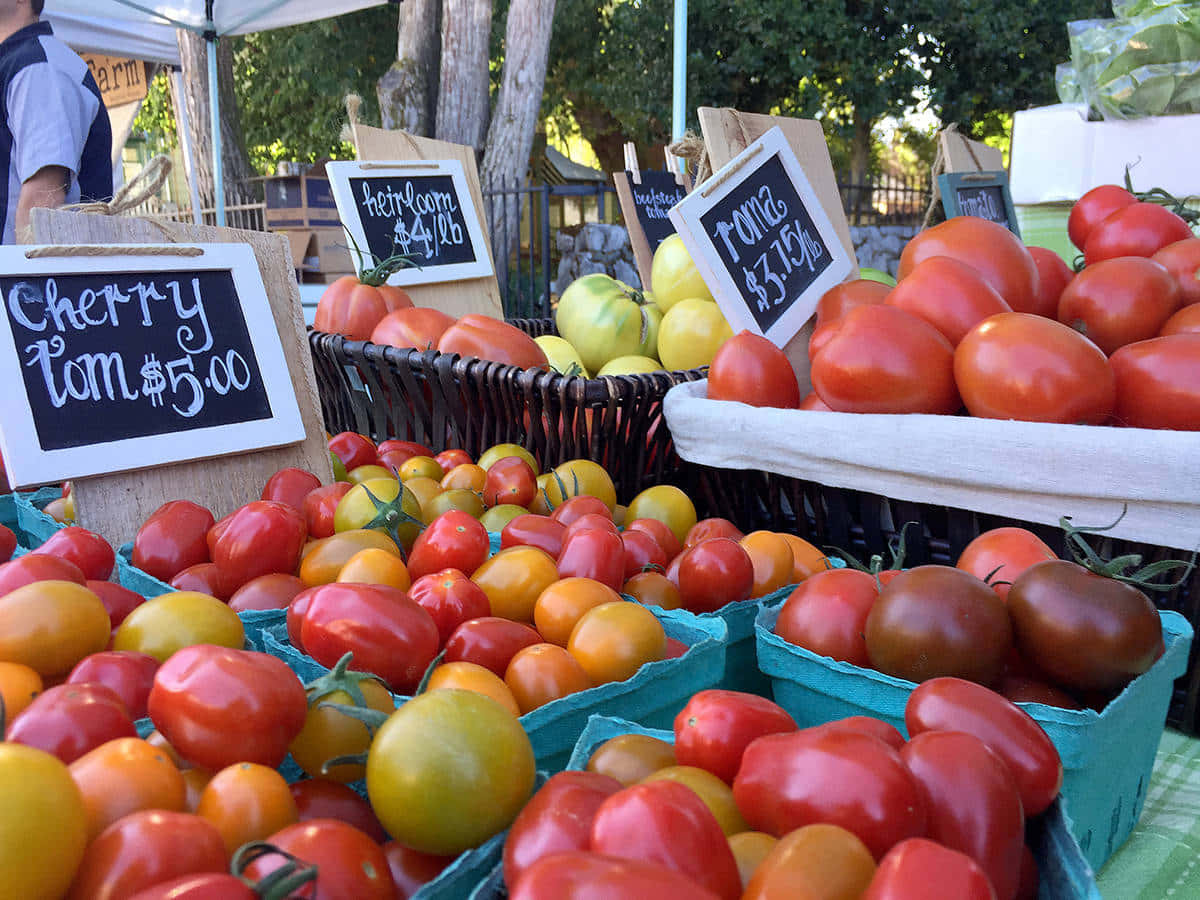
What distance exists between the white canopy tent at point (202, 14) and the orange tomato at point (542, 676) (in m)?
5.37

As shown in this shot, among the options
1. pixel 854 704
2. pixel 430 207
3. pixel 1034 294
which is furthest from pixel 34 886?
pixel 430 207

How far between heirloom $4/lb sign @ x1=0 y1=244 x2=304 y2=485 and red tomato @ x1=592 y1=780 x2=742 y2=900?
1162 millimetres

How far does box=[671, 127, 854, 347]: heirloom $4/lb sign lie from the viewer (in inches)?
70.7

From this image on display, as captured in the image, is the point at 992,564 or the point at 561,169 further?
the point at 561,169

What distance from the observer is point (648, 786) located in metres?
0.55

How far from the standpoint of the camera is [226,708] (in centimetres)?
67

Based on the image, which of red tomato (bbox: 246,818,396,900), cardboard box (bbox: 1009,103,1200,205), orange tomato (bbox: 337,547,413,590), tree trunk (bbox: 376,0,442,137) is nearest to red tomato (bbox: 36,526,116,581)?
orange tomato (bbox: 337,547,413,590)

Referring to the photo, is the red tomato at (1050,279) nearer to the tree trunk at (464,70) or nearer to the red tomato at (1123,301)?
the red tomato at (1123,301)

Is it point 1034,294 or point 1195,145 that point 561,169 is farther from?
point 1034,294

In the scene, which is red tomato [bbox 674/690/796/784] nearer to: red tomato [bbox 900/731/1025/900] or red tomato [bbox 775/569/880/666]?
red tomato [bbox 900/731/1025/900]

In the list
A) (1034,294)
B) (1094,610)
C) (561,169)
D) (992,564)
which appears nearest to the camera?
(1094,610)

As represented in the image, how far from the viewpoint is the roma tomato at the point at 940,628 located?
0.85m

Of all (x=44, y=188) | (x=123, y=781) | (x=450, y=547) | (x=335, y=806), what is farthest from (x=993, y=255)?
(x=44, y=188)

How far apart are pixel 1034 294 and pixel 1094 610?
95 cm
